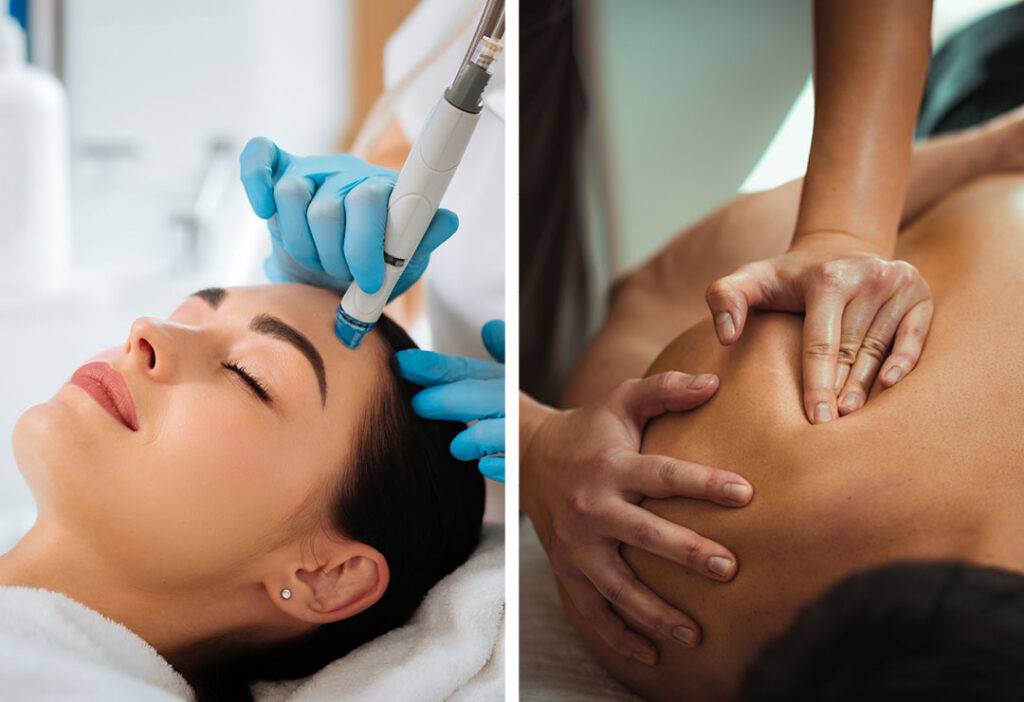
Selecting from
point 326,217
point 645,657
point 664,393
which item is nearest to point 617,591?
point 645,657

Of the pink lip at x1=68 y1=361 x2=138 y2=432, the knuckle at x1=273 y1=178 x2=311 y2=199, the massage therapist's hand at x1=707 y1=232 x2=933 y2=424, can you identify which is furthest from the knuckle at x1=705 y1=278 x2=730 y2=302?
the pink lip at x1=68 y1=361 x2=138 y2=432

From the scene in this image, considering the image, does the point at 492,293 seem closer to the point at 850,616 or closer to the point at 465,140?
the point at 465,140

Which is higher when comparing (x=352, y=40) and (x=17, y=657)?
(x=352, y=40)

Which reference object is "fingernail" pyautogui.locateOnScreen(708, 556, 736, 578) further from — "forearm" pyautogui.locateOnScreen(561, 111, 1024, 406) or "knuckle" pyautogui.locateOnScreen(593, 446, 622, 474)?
"forearm" pyautogui.locateOnScreen(561, 111, 1024, 406)

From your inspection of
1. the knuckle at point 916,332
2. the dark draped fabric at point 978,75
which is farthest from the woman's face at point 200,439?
the dark draped fabric at point 978,75

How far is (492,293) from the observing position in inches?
26.0

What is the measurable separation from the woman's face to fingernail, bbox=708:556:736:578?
0.29 metres

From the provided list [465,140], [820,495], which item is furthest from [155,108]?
[820,495]

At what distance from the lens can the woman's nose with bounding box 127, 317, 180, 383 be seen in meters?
0.56

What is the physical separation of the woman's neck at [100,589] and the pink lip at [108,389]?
90 mm

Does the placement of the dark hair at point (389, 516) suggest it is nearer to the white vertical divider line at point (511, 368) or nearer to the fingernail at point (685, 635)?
the white vertical divider line at point (511, 368)

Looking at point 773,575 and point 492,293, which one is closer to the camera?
point 773,575

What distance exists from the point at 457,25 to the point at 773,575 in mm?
502

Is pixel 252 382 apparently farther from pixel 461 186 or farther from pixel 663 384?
pixel 663 384
